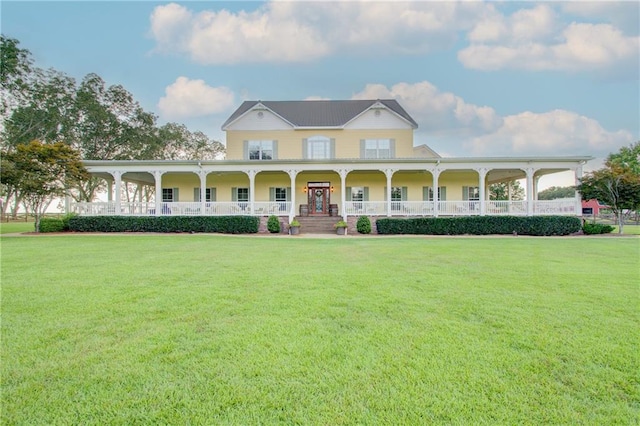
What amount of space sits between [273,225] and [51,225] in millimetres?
12559

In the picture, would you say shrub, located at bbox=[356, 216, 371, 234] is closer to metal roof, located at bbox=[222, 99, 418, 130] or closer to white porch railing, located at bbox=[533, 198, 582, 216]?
metal roof, located at bbox=[222, 99, 418, 130]

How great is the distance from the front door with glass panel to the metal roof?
13.6ft

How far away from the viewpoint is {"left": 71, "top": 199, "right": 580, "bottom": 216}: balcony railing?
63.0 ft

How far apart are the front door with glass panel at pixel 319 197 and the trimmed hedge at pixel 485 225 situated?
556 cm

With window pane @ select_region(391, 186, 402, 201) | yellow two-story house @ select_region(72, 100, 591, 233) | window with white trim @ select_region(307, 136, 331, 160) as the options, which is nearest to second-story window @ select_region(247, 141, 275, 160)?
yellow two-story house @ select_region(72, 100, 591, 233)

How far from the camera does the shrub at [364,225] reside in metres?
18.3

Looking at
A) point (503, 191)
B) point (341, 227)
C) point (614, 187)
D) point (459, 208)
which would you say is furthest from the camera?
→ point (503, 191)

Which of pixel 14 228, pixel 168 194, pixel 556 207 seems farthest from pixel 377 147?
pixel 14 228

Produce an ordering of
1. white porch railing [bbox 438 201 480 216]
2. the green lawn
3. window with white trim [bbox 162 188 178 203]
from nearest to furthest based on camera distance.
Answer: white porch railing [bbox 438 201 480 216], the green lawn, window with white trim [bbox 162 188 178 203]

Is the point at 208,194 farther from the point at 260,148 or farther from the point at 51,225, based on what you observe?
the point at 51,225

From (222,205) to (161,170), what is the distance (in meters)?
4.23

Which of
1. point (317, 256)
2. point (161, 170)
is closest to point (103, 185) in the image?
point (161, 170)

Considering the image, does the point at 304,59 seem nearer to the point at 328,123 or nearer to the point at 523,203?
the point at 328,123

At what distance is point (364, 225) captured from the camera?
18.3 m
